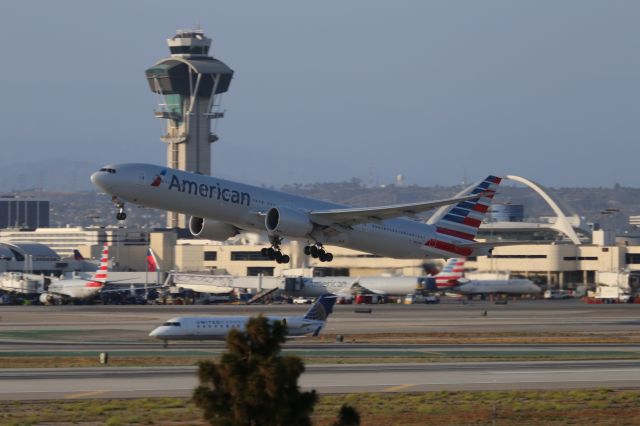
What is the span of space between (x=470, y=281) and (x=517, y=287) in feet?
17.8

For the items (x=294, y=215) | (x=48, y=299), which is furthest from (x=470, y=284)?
(x=294, y=215)

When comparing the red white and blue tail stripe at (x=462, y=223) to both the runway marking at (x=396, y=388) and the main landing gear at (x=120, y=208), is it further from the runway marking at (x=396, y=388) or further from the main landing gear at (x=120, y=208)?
the runway marking at (x=396, y=388)

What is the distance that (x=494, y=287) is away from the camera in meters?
128

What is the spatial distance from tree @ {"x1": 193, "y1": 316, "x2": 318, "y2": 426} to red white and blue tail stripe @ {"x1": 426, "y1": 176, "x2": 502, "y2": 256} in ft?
142

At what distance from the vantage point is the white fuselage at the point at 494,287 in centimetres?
12656

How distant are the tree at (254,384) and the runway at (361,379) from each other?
16.7 meters

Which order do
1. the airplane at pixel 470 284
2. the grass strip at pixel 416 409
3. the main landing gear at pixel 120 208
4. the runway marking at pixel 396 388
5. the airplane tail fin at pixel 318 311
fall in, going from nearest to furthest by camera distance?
1. the grass strip at pixel 416 409
2. the runway marking at pixel 396 388
3. the main landing gear at pixel 120 208
4. the airplane tail fin at pixel 318 311
5. the airplane at pixel 470 284

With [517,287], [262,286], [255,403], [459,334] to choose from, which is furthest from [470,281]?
[255,403]

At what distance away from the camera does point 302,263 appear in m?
143

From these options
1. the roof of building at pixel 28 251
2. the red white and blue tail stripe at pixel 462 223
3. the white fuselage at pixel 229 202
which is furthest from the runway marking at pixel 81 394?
the roof of building at pixel 28 251

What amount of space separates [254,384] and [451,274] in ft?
334

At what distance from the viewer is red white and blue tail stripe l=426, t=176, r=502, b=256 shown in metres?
67.6

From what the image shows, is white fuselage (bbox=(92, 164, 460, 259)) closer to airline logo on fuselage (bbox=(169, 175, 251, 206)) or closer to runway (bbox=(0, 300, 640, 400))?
airline logo on fuselage (bbox=(169, 175, 251, 206))

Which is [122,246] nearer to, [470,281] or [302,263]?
[302,263]
